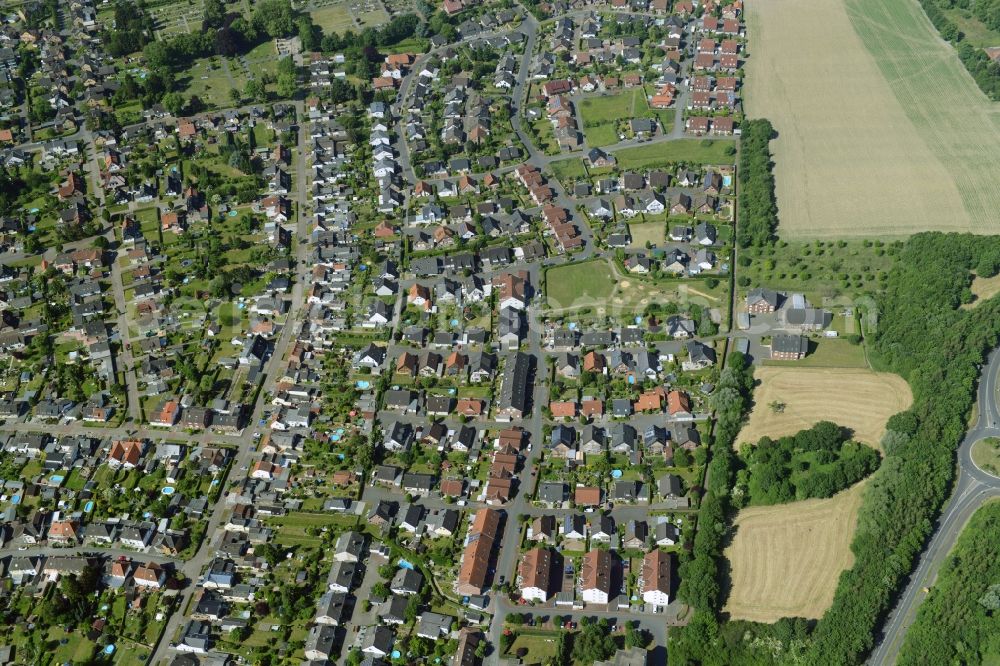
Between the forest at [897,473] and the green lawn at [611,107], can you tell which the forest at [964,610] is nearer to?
the forest at [897,473]

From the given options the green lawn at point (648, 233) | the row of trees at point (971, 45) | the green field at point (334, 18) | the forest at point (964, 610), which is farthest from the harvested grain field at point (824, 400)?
the green field at point (334, 18)

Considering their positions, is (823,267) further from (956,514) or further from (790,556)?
(790,556)

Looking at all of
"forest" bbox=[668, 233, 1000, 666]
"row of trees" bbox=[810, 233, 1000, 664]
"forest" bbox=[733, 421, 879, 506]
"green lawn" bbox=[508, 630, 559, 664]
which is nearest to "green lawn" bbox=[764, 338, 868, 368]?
"forest" bbox=[668, 233, 1000, 666]

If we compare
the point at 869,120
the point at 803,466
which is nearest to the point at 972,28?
the point at 869,120

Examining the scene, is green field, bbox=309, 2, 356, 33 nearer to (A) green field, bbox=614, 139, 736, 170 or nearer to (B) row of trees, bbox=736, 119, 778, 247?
(A) green field, bbox=614, 139, 736, 170

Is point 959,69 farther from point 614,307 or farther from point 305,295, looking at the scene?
point 305,295
